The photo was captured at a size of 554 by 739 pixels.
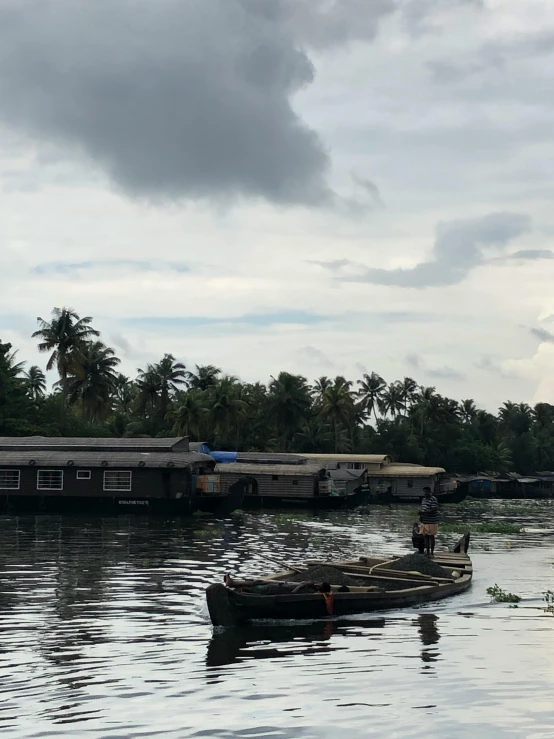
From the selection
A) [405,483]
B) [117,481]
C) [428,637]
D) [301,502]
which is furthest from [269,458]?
[428,637]

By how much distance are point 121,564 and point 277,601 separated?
35.0 ft

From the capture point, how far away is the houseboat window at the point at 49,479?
47844mm

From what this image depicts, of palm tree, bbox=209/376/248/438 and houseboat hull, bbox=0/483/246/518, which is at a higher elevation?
palm tree, bbox=209/376/248/438

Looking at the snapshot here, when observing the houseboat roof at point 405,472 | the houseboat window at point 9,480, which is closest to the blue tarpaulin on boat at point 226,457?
the houseboat roof at point 405,472

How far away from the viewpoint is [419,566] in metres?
21.4

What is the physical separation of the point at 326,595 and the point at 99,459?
31.8 m

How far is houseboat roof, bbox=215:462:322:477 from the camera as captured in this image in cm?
6112

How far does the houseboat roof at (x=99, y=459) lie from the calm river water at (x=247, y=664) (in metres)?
20.9

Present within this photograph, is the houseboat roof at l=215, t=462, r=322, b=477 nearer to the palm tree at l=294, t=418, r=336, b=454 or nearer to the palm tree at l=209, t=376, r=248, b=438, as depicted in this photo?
the palm tree at l=209, t=376, r=248, b=438

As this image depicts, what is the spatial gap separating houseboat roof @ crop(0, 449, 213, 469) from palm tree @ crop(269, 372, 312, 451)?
4106 centimetres

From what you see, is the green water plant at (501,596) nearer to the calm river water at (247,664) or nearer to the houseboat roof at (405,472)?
the calm river water at (247,664)

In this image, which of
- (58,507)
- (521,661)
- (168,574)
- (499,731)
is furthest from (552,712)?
(58,507)

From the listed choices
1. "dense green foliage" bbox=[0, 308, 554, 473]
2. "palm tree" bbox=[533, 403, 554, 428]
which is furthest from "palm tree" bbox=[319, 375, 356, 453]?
"palm tree" bbox=[533, 403, 554, 428]

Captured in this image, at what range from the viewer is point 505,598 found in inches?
793
